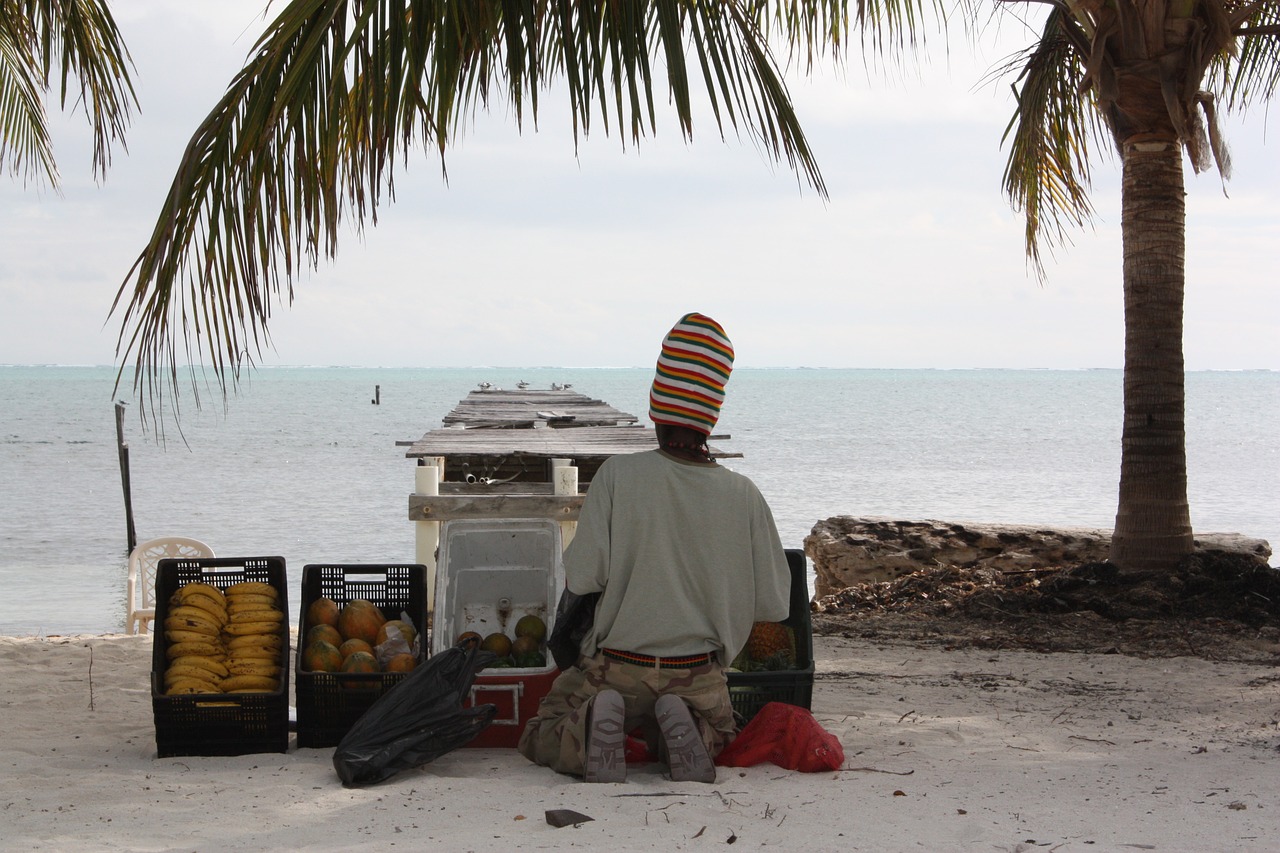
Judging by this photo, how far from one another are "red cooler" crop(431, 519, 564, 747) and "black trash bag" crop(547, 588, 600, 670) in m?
0.55

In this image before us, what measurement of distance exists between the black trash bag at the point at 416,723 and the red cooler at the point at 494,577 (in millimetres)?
584

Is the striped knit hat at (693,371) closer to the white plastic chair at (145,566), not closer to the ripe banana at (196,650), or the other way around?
the ripe banana at (196,650)

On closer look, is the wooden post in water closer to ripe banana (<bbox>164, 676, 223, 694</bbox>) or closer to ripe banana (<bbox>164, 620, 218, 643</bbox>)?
ripe banana (<bbox>164, 620, 218, 643</bbox>)

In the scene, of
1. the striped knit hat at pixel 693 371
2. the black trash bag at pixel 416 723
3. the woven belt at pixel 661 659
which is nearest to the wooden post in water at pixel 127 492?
the black trash bag at pixel 416 723

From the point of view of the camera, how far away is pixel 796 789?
3705mm

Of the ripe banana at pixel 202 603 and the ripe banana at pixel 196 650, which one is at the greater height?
the ripe banana at pixel 202 603

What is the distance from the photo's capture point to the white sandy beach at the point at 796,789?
3.24 m

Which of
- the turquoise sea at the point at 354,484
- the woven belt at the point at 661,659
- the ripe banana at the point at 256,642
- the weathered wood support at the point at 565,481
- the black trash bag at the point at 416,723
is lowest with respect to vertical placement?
the turquoise sea at the point at 354,484

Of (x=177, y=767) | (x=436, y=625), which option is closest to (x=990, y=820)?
(x=436, y=625)

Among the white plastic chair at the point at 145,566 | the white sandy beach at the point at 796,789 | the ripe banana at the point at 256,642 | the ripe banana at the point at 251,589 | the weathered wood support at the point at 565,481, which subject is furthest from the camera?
the weathered wood support at the point at 565,481

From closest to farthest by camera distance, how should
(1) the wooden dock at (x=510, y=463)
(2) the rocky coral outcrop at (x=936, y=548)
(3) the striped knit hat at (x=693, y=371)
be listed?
Answer: (3) the striped knit hat at (x=693, y=371) < (1) the wooden dock at (x=510, y=463) < (2) the rocky coral outcrop at (x=936, y=548)

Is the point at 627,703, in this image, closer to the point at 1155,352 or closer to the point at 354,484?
the point at 1155,352

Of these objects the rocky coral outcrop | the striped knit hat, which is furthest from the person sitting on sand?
the rocky coral outcrop

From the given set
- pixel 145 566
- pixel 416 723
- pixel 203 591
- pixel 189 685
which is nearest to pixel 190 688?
pixel 189 685
